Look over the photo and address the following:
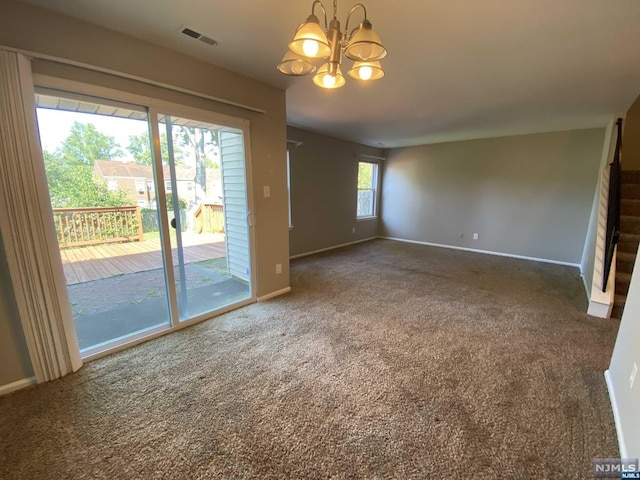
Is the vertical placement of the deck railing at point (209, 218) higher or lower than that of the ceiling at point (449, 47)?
lower

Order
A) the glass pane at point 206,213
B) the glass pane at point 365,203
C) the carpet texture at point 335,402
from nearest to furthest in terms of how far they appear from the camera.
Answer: the carpet texture at point 335,402
the glass pane at point 206,213
the glass pane at point 365,203

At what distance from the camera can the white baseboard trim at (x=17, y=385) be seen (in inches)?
69.3

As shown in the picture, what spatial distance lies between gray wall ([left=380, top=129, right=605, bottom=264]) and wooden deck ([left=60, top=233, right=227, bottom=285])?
199 inches

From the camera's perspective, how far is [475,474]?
128cm

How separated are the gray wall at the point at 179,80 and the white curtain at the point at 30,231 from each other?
0.46 feet

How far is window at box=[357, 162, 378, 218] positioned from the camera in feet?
21.6

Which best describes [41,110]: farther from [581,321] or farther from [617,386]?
[581,321]

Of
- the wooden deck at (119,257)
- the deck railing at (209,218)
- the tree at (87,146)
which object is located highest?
the tree at (87,146)

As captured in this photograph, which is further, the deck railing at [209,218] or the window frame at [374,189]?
the window frame at [374,189]

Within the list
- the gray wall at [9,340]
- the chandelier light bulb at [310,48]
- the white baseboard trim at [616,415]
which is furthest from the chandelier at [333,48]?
the white baseboard trim at [616,415]

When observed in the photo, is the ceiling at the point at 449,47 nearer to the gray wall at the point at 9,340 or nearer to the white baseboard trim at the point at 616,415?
the gray wall at the point at 9,340

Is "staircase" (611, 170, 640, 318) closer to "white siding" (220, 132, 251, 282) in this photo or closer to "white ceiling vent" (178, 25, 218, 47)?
"white siding" (220, 132, 251, 282)

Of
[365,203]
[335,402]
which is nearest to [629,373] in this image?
[335,402]

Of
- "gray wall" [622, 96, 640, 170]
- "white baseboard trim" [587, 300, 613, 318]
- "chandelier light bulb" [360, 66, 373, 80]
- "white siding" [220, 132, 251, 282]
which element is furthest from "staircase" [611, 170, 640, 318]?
"white siding" [220, 132, 251, 282]
